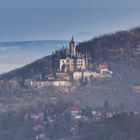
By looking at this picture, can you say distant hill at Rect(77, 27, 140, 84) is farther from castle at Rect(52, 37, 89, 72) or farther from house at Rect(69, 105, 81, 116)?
house at Rect(69, 105, 81, 116)

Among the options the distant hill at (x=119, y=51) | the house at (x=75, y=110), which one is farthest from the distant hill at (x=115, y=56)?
the house at (x=75, y=110)

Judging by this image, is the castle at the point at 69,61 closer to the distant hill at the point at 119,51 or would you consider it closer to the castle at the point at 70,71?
the castle at the point at 70,71

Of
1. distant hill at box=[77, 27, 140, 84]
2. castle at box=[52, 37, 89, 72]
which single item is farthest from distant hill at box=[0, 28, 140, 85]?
castle at box=[52, 37, 89, 72]

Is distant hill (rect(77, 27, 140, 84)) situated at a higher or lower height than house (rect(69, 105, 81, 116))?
higher

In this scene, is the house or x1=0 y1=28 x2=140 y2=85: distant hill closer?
the house

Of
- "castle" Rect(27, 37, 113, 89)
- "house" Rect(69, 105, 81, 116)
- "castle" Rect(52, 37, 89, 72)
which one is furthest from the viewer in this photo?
"castle" Rect(52, 37, 89, 72)

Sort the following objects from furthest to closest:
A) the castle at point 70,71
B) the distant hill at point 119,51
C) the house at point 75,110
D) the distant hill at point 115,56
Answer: the distant hill at point 119,51 → the distant hill at point 115,56 → the castle at point 70,71 → the house at point 75,110

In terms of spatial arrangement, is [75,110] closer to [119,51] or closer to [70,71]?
[70,71]

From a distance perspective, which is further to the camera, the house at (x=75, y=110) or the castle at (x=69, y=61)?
the castle at (x=69, y=61)
